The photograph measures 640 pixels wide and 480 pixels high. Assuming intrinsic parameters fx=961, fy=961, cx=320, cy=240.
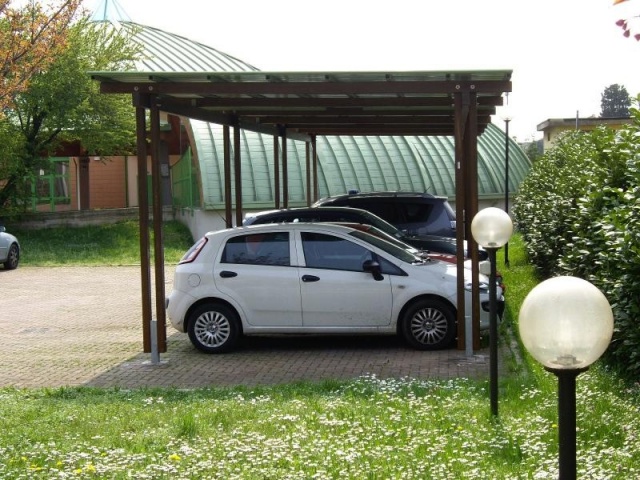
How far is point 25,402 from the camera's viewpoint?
9141 mm

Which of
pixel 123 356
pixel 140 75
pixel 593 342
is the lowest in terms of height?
pixel 123 356

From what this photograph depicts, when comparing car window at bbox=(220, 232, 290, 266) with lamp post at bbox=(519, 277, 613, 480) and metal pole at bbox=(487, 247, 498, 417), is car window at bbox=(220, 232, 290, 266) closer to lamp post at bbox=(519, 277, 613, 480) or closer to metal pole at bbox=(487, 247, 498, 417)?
metal pole at bbox=(487, 247, 498, 417)

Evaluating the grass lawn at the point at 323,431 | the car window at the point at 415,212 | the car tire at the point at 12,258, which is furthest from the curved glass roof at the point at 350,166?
the grass lawn at the point at 323,431

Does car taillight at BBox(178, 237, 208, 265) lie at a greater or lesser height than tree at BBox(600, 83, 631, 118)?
lesser

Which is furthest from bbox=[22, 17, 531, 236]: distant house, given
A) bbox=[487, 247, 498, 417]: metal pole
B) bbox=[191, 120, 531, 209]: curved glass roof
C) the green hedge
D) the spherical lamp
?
bbox=[487, 247, 498, 417]: metal pole

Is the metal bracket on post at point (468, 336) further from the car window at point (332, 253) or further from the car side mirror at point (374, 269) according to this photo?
the car window at point (332, 253)

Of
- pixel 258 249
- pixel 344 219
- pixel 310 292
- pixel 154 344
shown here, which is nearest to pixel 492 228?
pixel 310 292

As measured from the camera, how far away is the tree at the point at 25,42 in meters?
8.47

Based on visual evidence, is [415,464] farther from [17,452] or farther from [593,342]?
[593,342]

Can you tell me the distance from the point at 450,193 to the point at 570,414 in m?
32.9

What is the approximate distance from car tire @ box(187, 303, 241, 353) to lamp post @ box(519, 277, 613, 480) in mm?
9079

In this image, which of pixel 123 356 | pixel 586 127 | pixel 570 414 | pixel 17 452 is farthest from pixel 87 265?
pixel 586 127

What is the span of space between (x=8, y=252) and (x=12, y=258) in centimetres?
36

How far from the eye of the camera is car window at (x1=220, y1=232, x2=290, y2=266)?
40.1 ft
